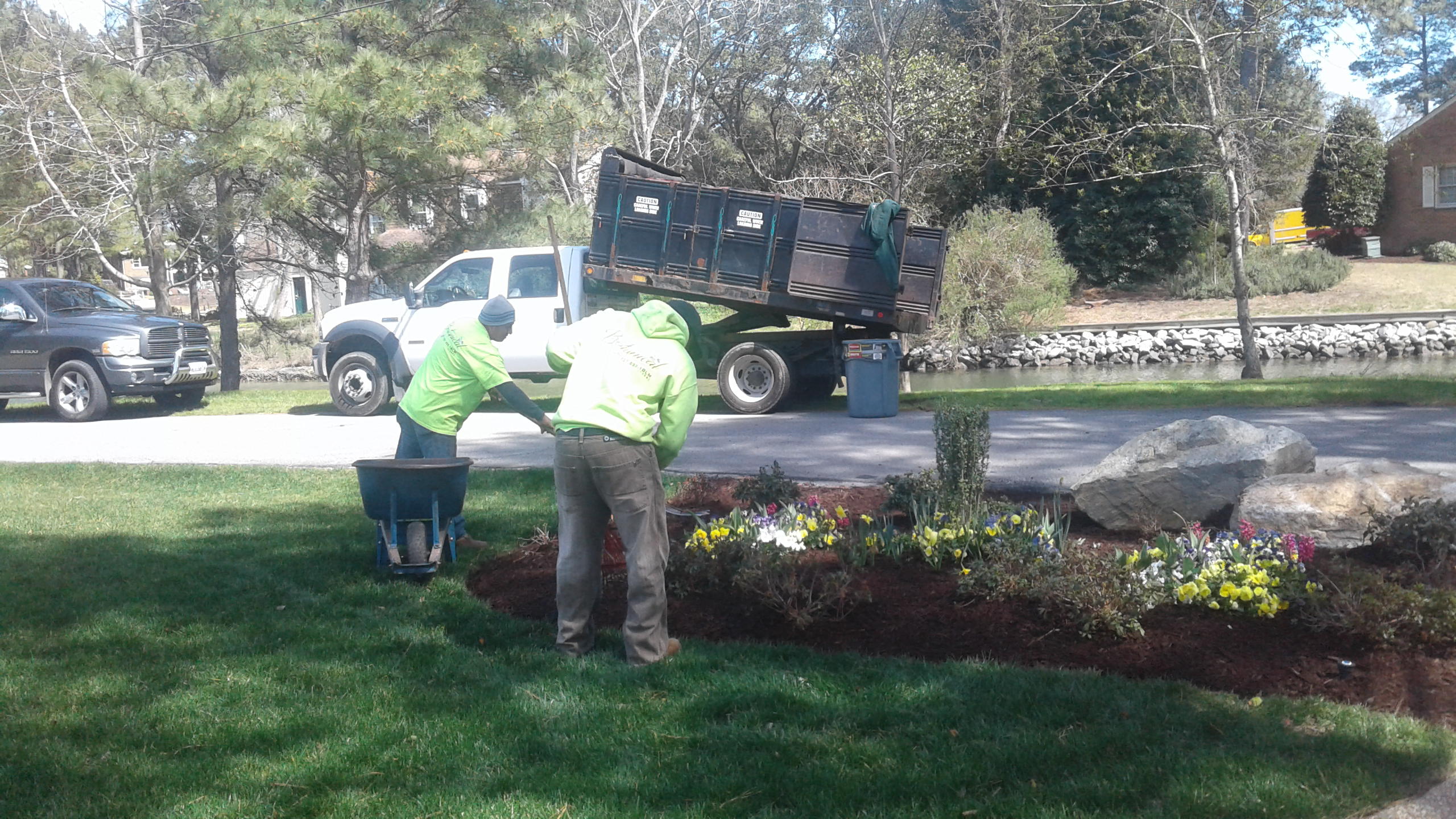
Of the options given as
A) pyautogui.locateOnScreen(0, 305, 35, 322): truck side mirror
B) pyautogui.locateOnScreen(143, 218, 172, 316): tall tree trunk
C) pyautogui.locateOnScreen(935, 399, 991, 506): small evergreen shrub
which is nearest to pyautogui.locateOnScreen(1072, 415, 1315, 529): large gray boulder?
pyautogui.locateOnScreen(935, 399, 991, 506): small evergreen shrub

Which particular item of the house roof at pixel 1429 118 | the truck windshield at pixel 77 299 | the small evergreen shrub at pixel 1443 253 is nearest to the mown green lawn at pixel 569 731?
the truck windshield at pixel 77 299

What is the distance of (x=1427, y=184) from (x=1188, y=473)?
38.1 m

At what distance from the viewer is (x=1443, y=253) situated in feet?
117

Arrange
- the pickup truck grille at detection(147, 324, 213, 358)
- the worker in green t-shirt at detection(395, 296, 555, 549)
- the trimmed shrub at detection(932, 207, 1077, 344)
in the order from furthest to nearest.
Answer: the trimmed shrub at detection(932, 207, 1077, 344) < the pickup truck grille at detection(147, 324, 213, 358) < the worker in green t-shirt at detection(395, 296, 555, 549)

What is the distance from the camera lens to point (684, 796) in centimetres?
387

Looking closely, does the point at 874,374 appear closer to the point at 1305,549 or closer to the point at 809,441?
the point at 809,441

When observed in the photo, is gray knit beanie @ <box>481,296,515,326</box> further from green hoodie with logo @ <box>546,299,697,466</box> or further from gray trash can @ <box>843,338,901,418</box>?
gray trash can @ <box>843,338,901,418</box>

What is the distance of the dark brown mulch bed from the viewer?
180 inches

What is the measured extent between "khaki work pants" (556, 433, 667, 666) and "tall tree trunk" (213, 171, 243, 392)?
55.5ft

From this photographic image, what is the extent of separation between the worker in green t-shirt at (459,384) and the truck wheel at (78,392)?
11372mm

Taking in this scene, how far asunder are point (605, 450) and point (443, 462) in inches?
68.5

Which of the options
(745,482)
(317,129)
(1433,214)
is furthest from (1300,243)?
(745,482)

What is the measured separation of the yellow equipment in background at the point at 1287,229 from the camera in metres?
40.9

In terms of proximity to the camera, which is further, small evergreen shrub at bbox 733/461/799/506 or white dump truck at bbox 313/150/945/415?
white dump truck at bbox 313/150/945/415
